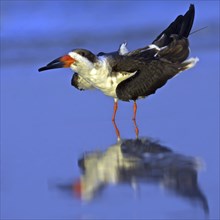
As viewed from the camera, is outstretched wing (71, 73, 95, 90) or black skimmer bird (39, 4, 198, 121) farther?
outstretched wing (71, 73, 95, 90)

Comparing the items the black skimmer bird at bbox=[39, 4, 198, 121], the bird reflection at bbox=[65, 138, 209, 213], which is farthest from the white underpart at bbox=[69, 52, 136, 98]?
the bird reflection at bbox=[65, 138, 209, 213]

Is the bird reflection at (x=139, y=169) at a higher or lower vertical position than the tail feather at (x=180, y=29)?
lower

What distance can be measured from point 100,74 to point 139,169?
4.66ft

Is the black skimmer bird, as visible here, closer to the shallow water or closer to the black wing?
the black wing

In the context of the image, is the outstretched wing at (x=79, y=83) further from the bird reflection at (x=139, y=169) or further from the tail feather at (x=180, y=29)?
the bird reflection at (x=139, y=169)

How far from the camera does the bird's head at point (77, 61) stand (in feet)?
22.4

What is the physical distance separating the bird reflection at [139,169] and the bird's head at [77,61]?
0.69m

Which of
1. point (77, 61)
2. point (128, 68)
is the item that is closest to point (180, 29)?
point (128, 68)

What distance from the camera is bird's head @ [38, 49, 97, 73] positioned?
22.4 ft

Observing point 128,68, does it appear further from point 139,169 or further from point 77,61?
point 139,169

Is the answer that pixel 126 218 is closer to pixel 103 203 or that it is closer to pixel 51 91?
pixel 103 203

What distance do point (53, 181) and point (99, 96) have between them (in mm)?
2363

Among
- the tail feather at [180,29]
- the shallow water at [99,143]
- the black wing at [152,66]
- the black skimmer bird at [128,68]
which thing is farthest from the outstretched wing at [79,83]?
the tail feather at [180,29]

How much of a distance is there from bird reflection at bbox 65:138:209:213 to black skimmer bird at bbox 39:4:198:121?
67 centimetres
